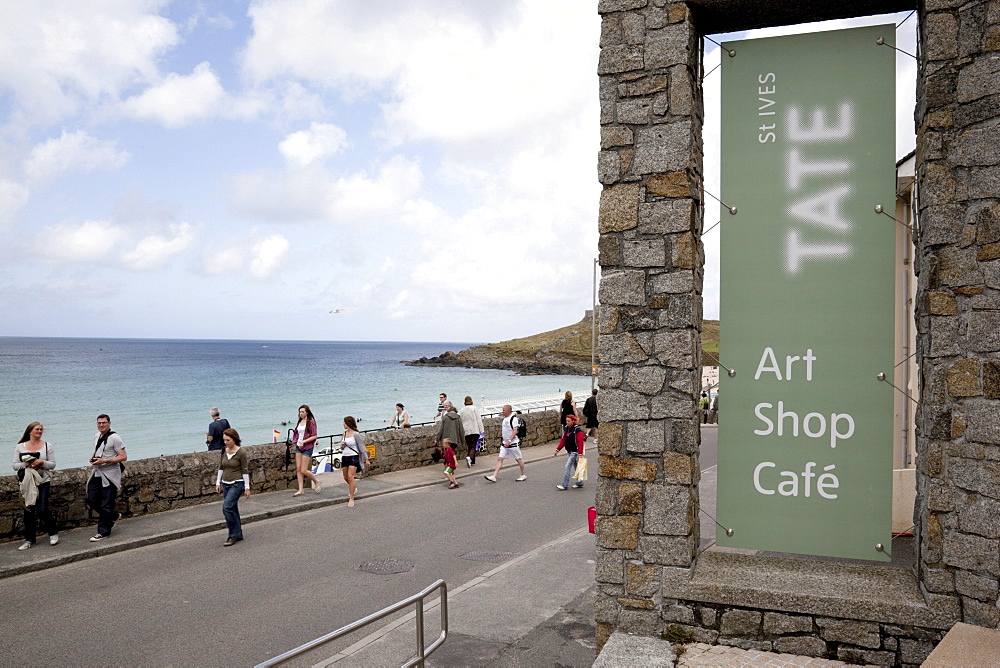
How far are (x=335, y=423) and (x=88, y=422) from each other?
63.1 feet

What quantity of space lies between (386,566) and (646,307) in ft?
18.7

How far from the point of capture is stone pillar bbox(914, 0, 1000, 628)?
176 inches

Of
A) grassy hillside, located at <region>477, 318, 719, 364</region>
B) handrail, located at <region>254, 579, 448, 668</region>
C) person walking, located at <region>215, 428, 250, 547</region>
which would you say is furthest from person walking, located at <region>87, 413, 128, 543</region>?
grassy hillside, located at <region>477, 318, 719, 364</region>

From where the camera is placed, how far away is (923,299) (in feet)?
15.6

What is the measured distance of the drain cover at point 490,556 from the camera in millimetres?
9523

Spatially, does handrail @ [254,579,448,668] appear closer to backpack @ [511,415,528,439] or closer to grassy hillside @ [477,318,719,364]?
backpack @ [511,415,528,439]

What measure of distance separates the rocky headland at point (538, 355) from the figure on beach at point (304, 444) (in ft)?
338

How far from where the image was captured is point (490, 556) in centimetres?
966

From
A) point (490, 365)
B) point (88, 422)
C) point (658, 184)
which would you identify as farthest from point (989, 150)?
point (490, 365)

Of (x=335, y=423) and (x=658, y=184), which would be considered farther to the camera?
(x=335, y=423)

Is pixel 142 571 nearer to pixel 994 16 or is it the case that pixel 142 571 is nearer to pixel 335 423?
pixel 994 16

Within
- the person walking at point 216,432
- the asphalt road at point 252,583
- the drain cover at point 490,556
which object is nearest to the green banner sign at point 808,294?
the asphalt road at point 252,583

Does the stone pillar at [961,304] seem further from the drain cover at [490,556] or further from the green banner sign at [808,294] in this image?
the drain cover at [490,556]

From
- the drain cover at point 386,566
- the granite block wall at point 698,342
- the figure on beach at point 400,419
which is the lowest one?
the drain cover at point 386,566
